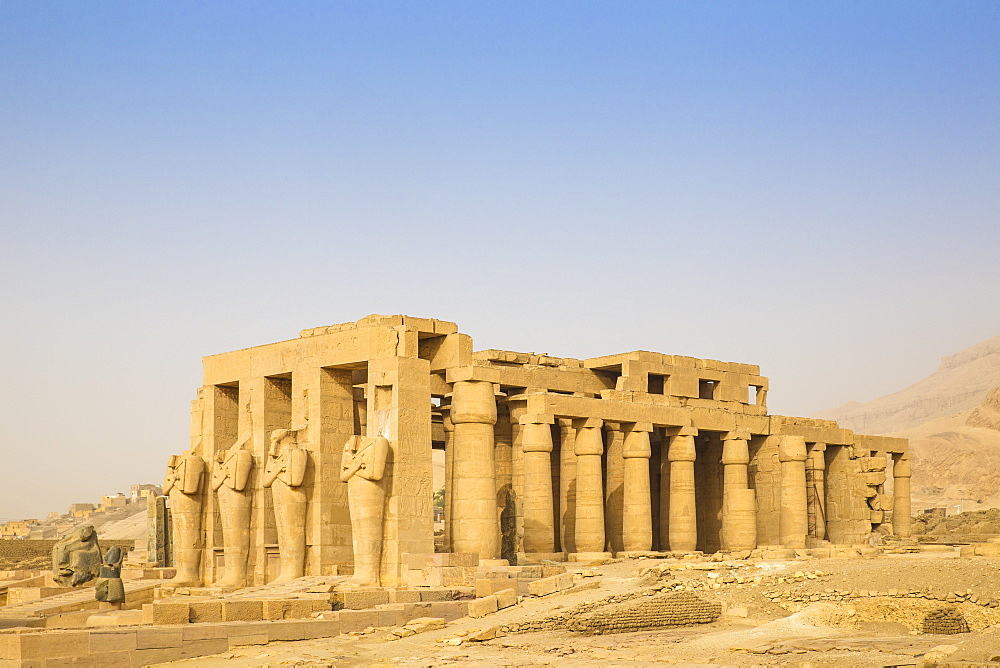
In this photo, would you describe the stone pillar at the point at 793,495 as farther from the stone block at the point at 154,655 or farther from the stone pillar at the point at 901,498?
the stone block at the point at 154,655

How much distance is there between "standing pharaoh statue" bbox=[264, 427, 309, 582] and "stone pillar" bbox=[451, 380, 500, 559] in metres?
3.57

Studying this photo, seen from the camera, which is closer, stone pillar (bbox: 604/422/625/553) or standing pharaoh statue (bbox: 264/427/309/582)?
standing pharaoh statue (bbox: 264/427/309/582)

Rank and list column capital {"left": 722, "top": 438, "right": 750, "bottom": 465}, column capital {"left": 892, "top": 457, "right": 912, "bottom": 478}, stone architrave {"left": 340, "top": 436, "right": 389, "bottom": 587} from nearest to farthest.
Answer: stone architrave {"left": 340, "top": 436, "right": 389, "bottom": 587} → column capital {"left": 722, "top": 438, "right": 750, "bottom": 465} → column capital {"left": 892, "top": 457, "right": 912, "bottom": 478}

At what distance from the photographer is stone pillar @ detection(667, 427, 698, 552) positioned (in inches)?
1388

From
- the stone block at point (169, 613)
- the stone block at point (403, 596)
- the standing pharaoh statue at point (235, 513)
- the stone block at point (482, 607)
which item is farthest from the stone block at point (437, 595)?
the standing pharaoh statue at point (235, 513)

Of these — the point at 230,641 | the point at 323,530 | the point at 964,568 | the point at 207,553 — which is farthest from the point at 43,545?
the point at 964,568

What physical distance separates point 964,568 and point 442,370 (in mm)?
13744

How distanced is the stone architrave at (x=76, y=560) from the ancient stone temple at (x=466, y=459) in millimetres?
4847

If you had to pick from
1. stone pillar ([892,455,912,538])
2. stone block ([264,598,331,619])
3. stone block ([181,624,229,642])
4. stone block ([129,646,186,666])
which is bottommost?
stone block ([129,646,186,666])

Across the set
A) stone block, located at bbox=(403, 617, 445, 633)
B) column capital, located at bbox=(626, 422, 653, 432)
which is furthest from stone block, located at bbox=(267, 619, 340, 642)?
column capital, located at bbox=(626, 422, 653, 432)

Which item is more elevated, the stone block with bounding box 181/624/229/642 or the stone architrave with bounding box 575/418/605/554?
the stone architrave with bounding box 575/418/605/554

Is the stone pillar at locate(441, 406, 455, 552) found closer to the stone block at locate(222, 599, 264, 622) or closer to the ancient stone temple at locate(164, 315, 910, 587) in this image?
the ancient stone temple at locate(164, 315, 910, 587)

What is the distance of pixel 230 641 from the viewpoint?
21.6 m

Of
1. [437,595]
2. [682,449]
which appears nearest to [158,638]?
[437,595]
